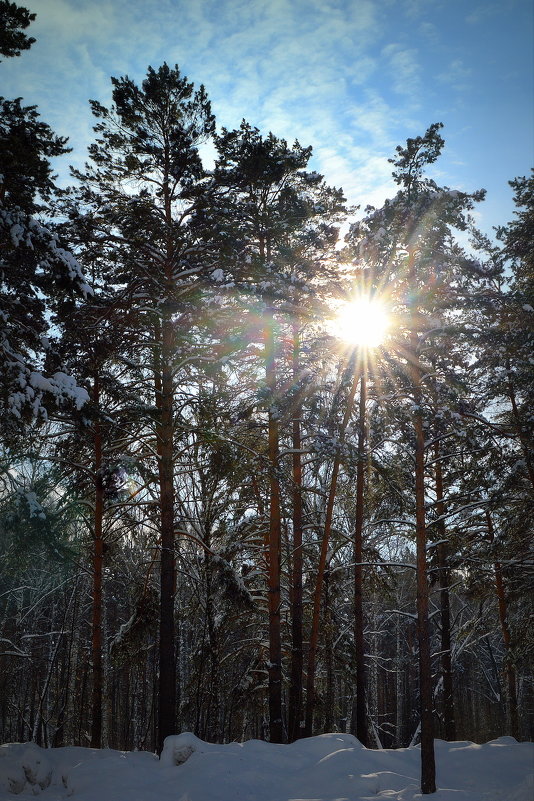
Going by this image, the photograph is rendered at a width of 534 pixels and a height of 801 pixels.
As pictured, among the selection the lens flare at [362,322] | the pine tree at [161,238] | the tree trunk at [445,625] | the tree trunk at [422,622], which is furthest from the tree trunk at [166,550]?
the tree trunk at [445,625]

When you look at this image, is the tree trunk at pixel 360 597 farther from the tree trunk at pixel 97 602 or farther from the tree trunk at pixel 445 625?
the tree trunk at pixel 97 602

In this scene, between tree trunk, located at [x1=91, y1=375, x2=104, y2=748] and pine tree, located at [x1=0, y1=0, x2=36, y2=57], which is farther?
tree trunk, located at [x1=91, y1=375, x2=104, y2=748]

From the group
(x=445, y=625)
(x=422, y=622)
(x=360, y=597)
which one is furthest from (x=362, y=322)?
(x=445, y=625)

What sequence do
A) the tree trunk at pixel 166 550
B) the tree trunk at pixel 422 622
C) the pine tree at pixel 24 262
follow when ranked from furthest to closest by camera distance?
the tree trunk at pixel 166 550
the tree trunk at pixel 422 622
the pine tree at pixel 24 262

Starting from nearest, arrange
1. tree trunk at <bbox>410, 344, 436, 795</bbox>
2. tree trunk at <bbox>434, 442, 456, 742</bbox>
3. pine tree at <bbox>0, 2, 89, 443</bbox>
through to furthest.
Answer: pine tree at <bbox>0, 2, 89, 443</bbox> → tree trunk at <bbox>410, 344, 436, 795</bbox> → tree trunk at <bbox>434, 442, 456, 742</bbox>

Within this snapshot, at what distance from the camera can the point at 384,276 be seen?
13.1 meters

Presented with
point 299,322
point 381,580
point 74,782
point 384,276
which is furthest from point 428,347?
point 74,782

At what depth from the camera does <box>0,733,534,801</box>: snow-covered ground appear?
9047 mm

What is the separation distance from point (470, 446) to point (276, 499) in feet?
15.8

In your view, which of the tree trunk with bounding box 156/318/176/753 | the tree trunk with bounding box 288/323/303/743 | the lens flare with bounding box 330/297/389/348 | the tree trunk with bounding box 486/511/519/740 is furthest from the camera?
the tree trunk with bounding box 486/511/519/740

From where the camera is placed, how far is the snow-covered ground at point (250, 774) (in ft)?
29.7

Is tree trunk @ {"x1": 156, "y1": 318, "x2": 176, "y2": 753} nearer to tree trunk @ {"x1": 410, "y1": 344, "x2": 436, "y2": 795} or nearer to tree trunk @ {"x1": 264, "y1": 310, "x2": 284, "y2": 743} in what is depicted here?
tree trunk @ {"x1": 264, "y1": 310, "x2": 284, "y2": 743}

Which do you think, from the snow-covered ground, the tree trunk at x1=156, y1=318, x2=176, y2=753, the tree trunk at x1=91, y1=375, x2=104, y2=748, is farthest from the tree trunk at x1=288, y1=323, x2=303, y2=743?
the tree trunk at x1=91, y1=375, x2=104, y2=748

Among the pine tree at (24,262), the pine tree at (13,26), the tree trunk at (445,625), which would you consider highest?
the pine tree at (13,26)
